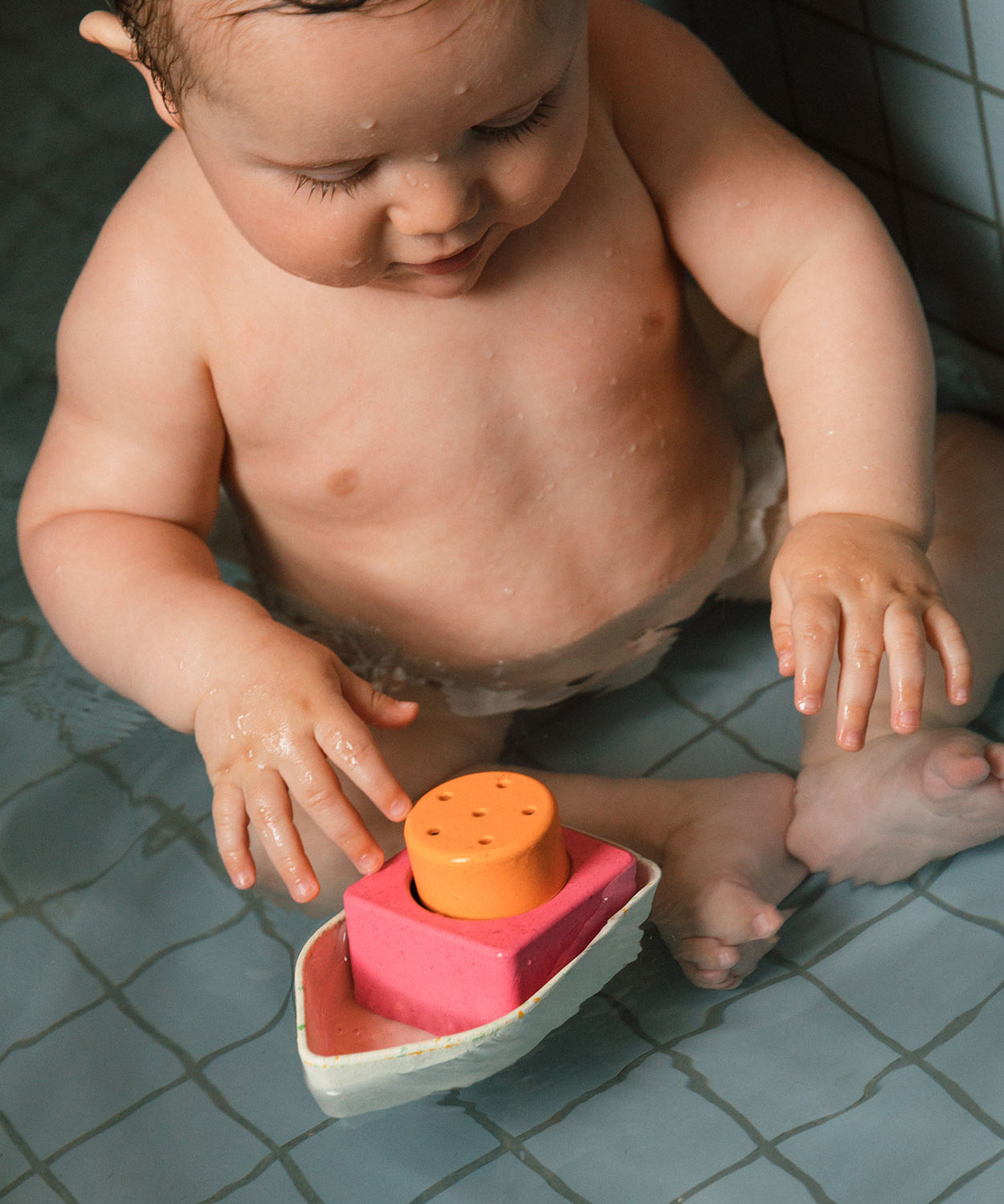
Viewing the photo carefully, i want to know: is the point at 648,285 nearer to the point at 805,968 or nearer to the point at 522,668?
the point at 522,668

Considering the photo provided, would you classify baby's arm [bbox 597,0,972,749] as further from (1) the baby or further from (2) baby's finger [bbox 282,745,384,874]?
(2) baby's finger [bbox 282,745,384,874]

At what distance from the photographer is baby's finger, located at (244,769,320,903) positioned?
66 centimetres

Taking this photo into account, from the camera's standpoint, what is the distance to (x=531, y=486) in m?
0.84

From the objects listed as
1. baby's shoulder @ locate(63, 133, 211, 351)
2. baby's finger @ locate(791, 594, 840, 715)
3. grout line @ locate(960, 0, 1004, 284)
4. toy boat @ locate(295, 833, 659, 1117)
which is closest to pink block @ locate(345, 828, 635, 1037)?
toy boat @ locate(295, 833, 659, 1117)

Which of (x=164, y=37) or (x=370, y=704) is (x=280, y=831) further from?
(x=164, y=37)

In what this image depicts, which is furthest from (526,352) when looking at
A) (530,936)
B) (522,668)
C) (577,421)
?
(530,936)

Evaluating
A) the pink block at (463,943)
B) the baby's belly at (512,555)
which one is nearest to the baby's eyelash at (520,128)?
the baby's belly at (512,555)

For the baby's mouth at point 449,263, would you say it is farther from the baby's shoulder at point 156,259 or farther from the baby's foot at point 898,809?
the baby's foot at point 898,809

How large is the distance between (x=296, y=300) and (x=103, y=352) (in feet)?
0.39

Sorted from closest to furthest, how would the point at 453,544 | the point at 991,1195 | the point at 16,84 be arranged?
the point at 991,1195, the point at 453,544, the point at 16,84

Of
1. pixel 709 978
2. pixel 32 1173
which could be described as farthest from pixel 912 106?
pixel 32 1173

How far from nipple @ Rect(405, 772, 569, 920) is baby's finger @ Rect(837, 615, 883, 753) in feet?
0.45

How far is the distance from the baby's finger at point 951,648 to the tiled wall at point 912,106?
0.35 meters

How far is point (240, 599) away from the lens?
0.78 metres
